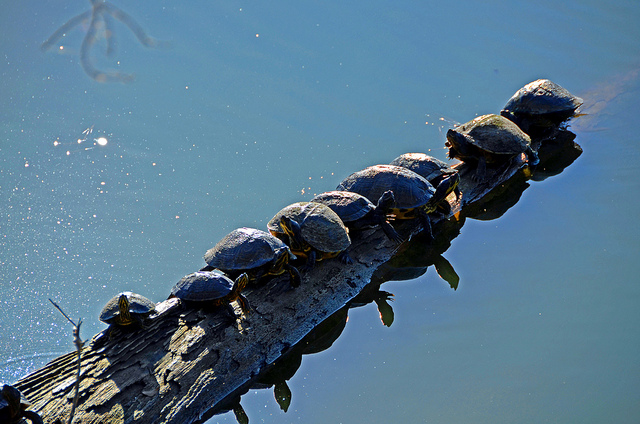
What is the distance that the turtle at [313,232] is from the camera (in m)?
3.48

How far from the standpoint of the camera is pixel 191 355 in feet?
9.37

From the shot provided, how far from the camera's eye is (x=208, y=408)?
9.42 ft

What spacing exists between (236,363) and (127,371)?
0.60 m

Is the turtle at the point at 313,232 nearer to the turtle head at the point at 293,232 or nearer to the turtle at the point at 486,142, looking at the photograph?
the turtle head at the point at 293,232

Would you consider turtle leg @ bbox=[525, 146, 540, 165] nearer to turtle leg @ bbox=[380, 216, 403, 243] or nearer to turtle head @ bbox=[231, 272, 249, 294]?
turtle leg @ bbox=[380, 216, 403, 243]

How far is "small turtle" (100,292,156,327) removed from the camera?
281 centimetres

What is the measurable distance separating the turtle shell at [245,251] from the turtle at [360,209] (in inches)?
22.9

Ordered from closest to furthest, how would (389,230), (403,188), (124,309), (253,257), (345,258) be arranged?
(124,309), (253,257), (345,258), (389,230), (403,188)

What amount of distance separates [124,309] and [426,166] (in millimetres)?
2625

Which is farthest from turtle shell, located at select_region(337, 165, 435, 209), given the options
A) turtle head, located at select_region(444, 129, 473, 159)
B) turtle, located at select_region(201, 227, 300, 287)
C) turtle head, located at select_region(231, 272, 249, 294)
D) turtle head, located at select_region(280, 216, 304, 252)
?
turtle head, located at select_region(231, 272, 249, 294)

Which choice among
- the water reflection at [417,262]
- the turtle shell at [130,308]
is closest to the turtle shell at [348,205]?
the water reflection at [417,262]

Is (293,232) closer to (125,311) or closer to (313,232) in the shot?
(313,232)

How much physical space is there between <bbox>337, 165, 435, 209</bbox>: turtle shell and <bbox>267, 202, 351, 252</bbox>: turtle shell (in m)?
0.50

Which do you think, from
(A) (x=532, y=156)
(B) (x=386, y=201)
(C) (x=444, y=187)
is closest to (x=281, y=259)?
(B) (x=386, y=201)
